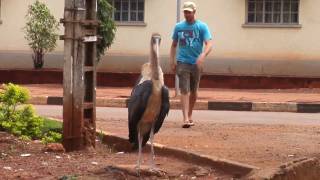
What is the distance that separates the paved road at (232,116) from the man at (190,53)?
1.39 m

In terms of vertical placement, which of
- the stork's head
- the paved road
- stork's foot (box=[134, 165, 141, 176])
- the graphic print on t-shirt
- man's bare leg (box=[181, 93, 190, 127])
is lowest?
the paved road

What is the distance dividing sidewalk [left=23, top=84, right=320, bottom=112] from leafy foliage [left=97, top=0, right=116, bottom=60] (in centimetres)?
121

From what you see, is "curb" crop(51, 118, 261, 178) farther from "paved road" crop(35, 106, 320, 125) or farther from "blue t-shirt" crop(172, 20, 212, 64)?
"paved road" crop(35, 106, 320, 125)

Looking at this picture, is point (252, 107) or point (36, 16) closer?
point (252, 107)

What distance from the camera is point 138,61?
21.7 meters

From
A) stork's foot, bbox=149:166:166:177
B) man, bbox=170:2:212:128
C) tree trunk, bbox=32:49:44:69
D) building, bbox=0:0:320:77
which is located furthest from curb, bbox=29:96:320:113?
stork's foot, bbox=149:166:166:177

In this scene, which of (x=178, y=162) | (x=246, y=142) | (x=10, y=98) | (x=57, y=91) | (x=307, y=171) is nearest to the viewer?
(x=307, y=171)

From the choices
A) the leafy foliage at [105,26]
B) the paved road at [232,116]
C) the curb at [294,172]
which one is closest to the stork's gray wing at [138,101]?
the curb at [294,172]

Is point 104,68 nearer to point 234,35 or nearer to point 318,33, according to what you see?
point 234,35

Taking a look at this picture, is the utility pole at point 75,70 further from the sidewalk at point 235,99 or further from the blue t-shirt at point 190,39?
the sidewalk at point 235,99

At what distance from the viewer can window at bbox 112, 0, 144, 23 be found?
71.8 feet

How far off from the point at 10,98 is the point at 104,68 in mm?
13472

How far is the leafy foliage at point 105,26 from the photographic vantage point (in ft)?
64.3

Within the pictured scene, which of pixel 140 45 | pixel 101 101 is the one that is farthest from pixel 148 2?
pixel 101 101
